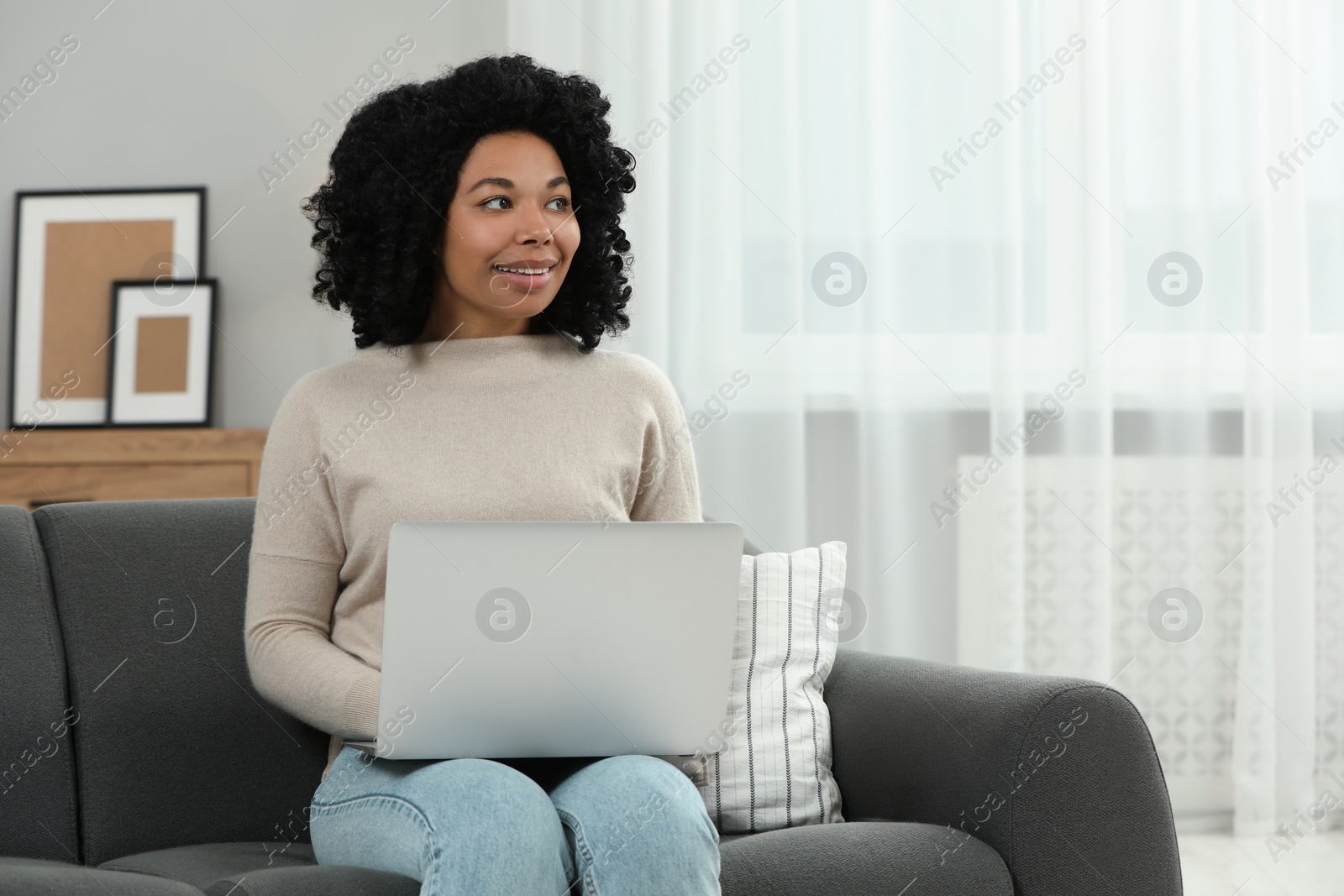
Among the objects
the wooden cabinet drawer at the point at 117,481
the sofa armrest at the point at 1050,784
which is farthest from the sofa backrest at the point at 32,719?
the wooden cabinet drawer at the point at 117,481

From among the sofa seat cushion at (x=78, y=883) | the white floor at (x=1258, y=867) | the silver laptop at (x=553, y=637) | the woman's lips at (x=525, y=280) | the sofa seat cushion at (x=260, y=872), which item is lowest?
the white floor at (x=1258, y=867)

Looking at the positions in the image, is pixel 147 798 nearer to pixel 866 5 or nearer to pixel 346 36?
pixel 346 36

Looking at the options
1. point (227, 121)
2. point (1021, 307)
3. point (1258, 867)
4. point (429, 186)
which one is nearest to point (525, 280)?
point (429, 186)

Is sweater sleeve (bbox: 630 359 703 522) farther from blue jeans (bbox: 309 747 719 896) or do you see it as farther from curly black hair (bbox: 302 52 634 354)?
blue jeans (bbox: 309 747 719 896)

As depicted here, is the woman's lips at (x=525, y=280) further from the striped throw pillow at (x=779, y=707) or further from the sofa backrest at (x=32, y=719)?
the sofa backrest at (x=32, y=719)

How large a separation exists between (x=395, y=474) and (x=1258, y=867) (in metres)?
1.93

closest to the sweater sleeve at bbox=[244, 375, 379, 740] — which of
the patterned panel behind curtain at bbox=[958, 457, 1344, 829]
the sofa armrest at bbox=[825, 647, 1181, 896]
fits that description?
the sofa armrest at bbox=[825, 647, 1181, 896]

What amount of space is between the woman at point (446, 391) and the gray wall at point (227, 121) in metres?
1.23

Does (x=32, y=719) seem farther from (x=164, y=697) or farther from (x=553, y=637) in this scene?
(x=553, y=637)

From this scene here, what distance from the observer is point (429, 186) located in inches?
A: 57.3

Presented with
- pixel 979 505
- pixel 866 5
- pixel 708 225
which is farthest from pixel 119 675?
pixel 866 5

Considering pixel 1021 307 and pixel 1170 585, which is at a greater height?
pixel 1021 307

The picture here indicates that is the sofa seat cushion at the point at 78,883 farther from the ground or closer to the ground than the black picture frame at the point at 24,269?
closer to the ground

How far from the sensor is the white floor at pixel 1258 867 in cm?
217
